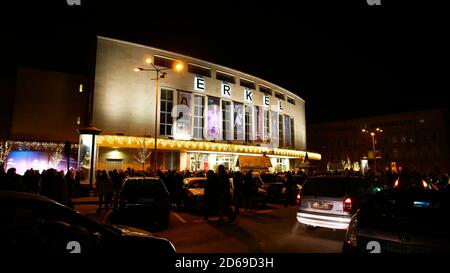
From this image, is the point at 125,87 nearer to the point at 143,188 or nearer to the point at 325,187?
the point at 143,188

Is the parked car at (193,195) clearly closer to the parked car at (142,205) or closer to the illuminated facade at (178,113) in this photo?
the parked car at (142,205)

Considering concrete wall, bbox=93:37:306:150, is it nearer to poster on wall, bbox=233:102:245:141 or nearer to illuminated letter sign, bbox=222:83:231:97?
illuminated letter sign, bbox=222:83:231:97

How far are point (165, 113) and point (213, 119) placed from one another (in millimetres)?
7631

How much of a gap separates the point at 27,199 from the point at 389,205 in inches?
209

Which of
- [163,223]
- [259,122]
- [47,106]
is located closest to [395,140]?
[259,122]

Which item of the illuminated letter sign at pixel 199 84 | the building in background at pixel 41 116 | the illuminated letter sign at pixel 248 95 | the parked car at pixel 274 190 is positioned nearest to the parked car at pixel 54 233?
the parked car at pixel 274 190

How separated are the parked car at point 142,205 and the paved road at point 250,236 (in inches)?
24.7

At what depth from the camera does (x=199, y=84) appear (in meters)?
43.6

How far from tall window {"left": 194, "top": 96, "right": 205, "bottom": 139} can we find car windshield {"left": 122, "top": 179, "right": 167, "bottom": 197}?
32.1 meters

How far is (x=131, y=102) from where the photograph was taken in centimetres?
3688

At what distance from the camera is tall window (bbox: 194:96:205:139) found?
4334 centimetres

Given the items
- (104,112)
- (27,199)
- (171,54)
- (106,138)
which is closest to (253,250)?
(27,199)

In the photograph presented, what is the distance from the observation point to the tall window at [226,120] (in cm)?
4662
